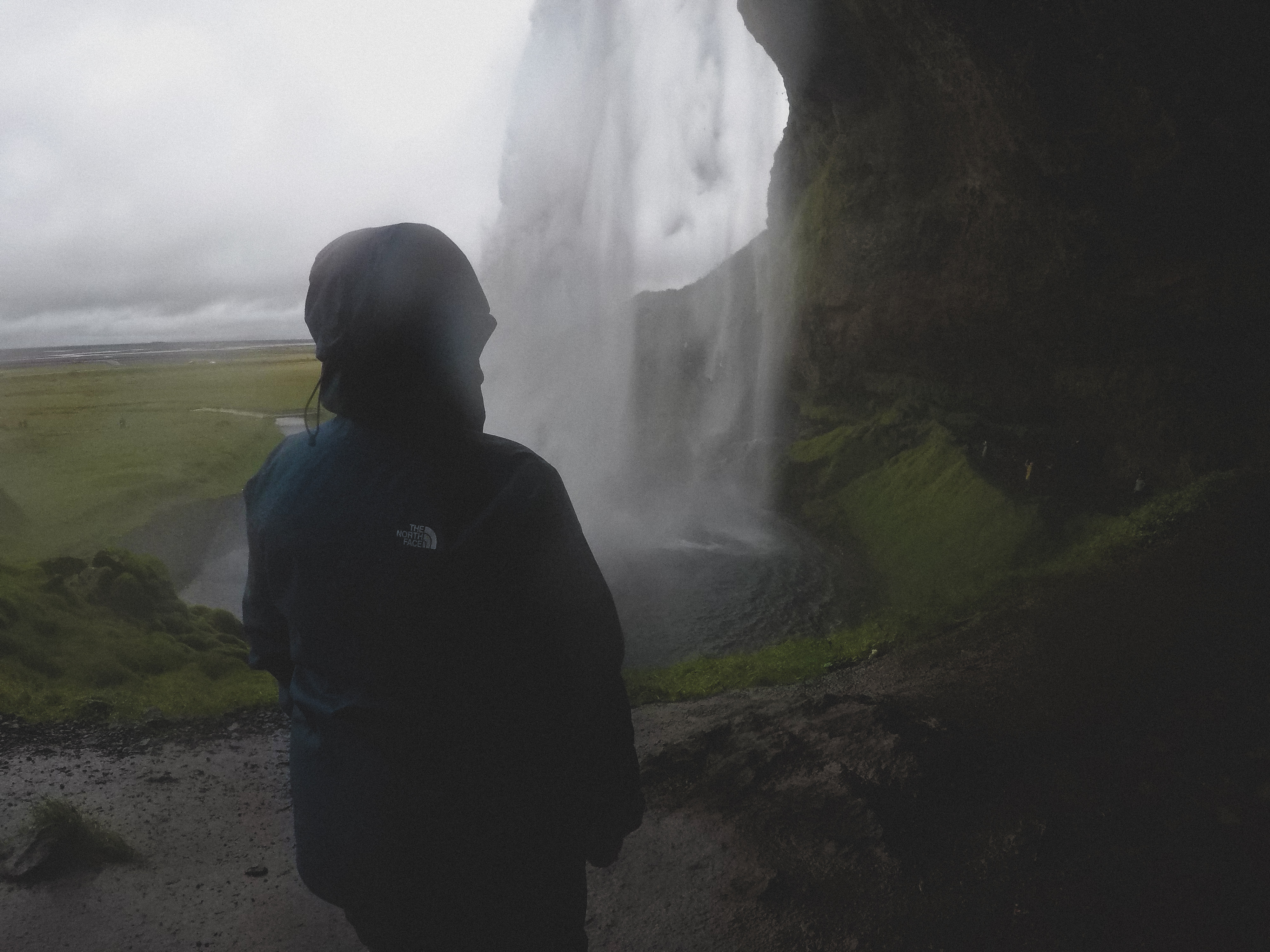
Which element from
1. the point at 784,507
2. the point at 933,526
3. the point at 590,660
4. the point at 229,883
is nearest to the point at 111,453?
the point at 784,507

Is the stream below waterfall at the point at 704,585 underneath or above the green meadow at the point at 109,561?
underneath

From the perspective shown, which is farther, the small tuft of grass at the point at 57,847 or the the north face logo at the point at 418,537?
the small tuft of grass at the point at 57,847

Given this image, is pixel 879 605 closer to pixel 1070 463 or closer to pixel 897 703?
pixel 1070 463

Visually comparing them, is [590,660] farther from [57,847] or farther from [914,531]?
[914,531]

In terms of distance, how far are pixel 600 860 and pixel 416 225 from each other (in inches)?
63.3

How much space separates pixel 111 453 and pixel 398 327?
35877mm

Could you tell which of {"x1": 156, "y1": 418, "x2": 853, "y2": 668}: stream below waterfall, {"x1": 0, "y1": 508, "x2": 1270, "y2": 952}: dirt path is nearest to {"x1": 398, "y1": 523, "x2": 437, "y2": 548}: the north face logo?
{"x1": 0, "y1": 508, "x2": 1270, "y2": 952}: dirt path

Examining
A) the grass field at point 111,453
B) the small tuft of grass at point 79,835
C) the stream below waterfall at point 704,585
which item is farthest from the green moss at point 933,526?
the grass field at point 111,453

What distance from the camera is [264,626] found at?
82.7 inches

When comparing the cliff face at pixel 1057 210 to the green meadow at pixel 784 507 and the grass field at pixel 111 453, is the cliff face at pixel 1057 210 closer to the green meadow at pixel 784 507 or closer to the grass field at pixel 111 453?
the green meadow at pixel 784 507

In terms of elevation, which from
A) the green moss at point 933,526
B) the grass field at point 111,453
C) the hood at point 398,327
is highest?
the hood at point 398,327

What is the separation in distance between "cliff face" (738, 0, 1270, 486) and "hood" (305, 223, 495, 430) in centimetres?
1172

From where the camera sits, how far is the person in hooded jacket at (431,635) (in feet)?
5.73

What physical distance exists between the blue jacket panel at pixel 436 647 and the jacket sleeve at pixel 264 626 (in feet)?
0.47
